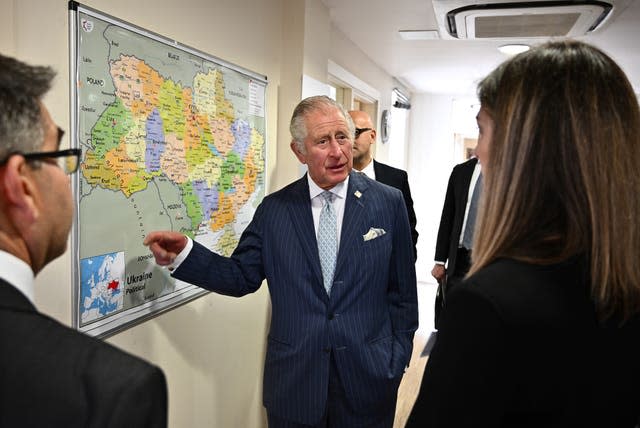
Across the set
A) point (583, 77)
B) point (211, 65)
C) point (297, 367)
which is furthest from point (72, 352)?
point (211, 65)

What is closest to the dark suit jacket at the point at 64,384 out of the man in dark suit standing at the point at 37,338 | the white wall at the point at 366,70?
the man in dark suit standing at the point at 37,338

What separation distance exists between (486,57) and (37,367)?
169 inches

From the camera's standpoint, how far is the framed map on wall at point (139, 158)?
1.28m

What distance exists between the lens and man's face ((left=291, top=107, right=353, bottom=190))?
1.69m

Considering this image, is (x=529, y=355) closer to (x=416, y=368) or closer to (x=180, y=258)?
(x=180, y=258)

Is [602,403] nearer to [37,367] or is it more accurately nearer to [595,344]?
[595,344]

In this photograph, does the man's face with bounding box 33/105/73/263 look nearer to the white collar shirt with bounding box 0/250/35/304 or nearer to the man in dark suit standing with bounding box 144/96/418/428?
A: the white collar shirt with bounding box 0/250/35/304

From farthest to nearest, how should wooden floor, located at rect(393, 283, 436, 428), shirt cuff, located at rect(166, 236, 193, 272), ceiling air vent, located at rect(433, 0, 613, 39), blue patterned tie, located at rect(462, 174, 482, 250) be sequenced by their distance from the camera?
wooden floor, located at rect(393, 283, 436, 428) < blue patterned tie, located at rect(462, 174, 482, 250) < ceiling air vent, located at rect(433, 0, 613, 39) < shirt cuff, located at rect(166, 236, 193, 272)

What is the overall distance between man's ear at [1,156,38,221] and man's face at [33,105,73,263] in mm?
12

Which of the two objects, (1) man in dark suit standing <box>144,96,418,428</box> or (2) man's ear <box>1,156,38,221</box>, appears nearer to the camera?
(2) man's ear <box>1,156,38,221</box>

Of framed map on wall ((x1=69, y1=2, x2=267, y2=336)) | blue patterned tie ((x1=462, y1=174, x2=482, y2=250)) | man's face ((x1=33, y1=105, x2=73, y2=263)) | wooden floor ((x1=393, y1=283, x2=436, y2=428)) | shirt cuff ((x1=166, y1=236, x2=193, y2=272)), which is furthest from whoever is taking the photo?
wooden floor ((x1=393, y1=283, x2=436, y2=428))

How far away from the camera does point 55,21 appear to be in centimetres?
117

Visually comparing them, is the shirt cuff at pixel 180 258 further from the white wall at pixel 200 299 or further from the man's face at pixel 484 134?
the man's face at pixel 484 134

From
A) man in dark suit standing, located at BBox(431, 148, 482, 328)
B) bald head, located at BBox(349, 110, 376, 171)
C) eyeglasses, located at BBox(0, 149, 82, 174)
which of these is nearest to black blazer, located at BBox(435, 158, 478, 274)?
man in dark suit standing, located at BBox(431, 148, 482, 328)
